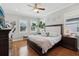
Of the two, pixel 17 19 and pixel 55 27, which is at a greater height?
pixel 17 19

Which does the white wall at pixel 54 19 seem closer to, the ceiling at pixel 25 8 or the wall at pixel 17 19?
the ceiling at pixel 25 8

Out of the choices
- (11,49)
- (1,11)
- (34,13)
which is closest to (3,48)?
(11,49)

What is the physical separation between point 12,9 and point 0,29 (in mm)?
424

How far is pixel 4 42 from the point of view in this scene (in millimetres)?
1290

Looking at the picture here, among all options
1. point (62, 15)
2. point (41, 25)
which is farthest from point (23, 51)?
point (62, 15)

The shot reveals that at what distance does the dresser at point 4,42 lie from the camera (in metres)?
1.25

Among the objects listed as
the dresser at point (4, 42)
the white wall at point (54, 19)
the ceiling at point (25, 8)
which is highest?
the ceiling at point (25, 8)

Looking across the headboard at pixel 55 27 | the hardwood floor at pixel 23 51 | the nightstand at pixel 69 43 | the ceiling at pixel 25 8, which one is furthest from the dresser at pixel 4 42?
the nightstand at pixel 69 43

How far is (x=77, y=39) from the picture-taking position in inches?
64.8

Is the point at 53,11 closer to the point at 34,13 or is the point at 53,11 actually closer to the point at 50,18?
the point at 50,18

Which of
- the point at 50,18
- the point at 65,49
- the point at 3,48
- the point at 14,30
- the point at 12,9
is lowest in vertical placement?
the point at 65,49

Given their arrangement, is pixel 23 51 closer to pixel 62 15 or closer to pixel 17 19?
pixel 17 19

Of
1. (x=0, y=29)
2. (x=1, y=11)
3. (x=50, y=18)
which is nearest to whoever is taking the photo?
(x=0, y=29)

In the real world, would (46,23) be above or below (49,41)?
above
